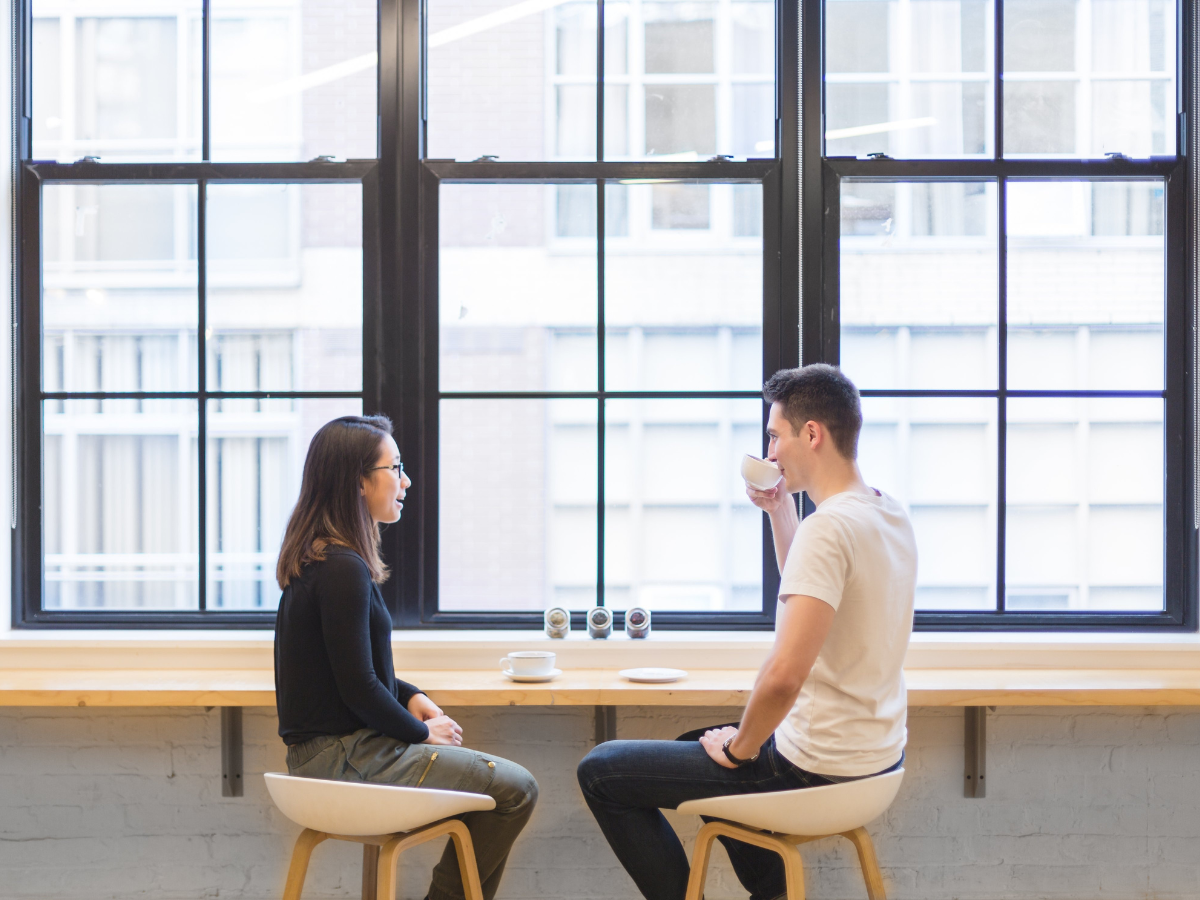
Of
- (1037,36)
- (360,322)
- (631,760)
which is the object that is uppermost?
(1037,36)

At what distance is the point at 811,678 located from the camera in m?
2.04

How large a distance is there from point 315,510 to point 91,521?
132 centimetres

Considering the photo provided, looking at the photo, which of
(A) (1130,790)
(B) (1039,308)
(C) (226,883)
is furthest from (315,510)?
(A) (1130,790)

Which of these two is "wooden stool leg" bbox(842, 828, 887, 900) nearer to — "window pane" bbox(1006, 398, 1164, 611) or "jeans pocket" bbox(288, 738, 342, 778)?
"jeans pocket" bbox(288, 738, 342, 778)

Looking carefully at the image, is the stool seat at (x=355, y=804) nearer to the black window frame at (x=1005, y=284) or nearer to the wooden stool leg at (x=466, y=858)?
the wooden stool leg at (x=466, y=858)

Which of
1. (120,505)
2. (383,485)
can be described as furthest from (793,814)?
(120,505)

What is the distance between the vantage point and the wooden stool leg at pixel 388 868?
6.55ft

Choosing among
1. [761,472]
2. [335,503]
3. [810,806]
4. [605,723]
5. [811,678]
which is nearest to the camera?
[810,806]

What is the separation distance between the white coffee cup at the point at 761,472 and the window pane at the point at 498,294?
72 centimetres

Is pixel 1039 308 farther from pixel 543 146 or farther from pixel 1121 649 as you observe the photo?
pixel 543 146

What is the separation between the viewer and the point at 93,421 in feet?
10.2

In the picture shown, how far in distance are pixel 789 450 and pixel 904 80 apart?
5.13 feet

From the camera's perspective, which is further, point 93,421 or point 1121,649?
point 93,421

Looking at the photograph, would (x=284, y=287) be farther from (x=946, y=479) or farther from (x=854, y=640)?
(x=946, y=479)
